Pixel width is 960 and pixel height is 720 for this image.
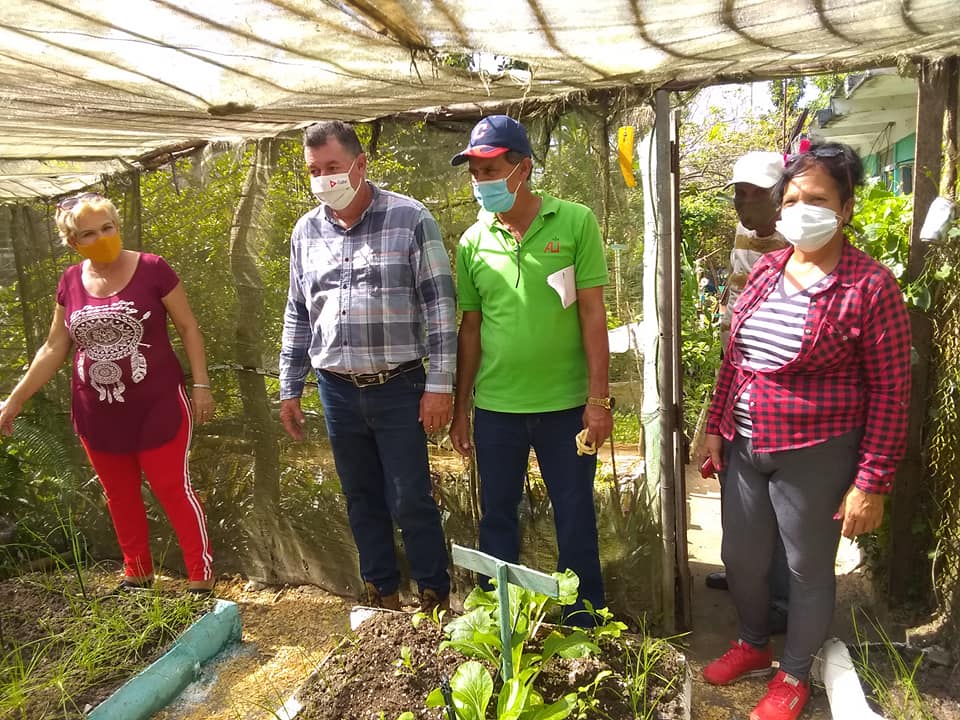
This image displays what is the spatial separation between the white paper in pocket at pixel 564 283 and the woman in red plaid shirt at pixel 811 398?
0.58 metres

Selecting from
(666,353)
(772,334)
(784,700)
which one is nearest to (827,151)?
(772,334)

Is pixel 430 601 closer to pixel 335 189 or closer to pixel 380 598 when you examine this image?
pixel 380 598

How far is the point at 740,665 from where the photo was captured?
103 inches

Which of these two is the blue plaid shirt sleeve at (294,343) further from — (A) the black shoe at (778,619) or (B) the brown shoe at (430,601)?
(A) the black shoe at (778,619)

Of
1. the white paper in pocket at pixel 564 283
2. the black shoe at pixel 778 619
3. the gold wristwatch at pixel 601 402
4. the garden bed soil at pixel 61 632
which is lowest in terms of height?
the black shoe at pixel 778 619

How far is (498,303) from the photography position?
8.00ft

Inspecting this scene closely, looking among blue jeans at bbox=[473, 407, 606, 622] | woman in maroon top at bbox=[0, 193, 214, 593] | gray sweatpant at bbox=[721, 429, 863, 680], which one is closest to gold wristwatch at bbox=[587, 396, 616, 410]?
blue jeans at bbox=[473, 407, 606, 622]

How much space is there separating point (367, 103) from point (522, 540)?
2060 mm

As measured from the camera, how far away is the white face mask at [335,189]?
2.50 m

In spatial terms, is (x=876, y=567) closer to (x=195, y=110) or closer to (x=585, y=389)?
(x=585, y=389)

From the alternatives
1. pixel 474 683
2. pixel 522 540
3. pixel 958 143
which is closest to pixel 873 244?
pixel 958 143

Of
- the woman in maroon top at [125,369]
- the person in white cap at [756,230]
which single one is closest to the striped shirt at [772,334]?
the person in white cap at [756,230]

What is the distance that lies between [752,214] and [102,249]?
8.70ft

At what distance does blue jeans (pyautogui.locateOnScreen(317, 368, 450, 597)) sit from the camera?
2.63 m
